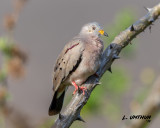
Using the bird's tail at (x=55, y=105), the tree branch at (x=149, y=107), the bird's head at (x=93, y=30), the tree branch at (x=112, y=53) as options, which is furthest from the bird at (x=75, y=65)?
the tree branch at (x=149, y=107)

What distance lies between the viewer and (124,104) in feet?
16.9

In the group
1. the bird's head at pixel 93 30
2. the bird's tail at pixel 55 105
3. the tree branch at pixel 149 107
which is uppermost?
the bird's head at pixel 93 30

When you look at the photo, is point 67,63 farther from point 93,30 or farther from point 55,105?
point 93,30

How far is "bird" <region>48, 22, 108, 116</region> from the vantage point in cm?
353

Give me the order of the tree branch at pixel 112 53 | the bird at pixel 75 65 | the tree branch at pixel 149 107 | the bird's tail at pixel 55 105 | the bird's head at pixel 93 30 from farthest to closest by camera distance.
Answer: the bird's head at pixel 93 30
the bird's tail at pixel 55 105
the bird at pixel 75 65
the tree branch at pixel 112 53
the tree branch at pixel 149 107

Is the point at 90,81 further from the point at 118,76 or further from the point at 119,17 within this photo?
the point at 119,17

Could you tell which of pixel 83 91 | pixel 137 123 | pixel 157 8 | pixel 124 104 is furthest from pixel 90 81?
pixel 137 123

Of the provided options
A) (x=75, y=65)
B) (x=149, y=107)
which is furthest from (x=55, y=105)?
(x=149, y=107)

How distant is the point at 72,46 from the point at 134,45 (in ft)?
4.68

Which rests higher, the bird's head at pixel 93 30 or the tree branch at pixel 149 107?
the bird's head at pixel 93 30

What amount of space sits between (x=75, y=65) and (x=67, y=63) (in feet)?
0.36

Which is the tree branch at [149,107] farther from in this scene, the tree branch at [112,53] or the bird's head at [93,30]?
the bird's head at [93,30]

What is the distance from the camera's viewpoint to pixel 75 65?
142 inches

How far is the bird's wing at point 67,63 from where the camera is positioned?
3539mm
